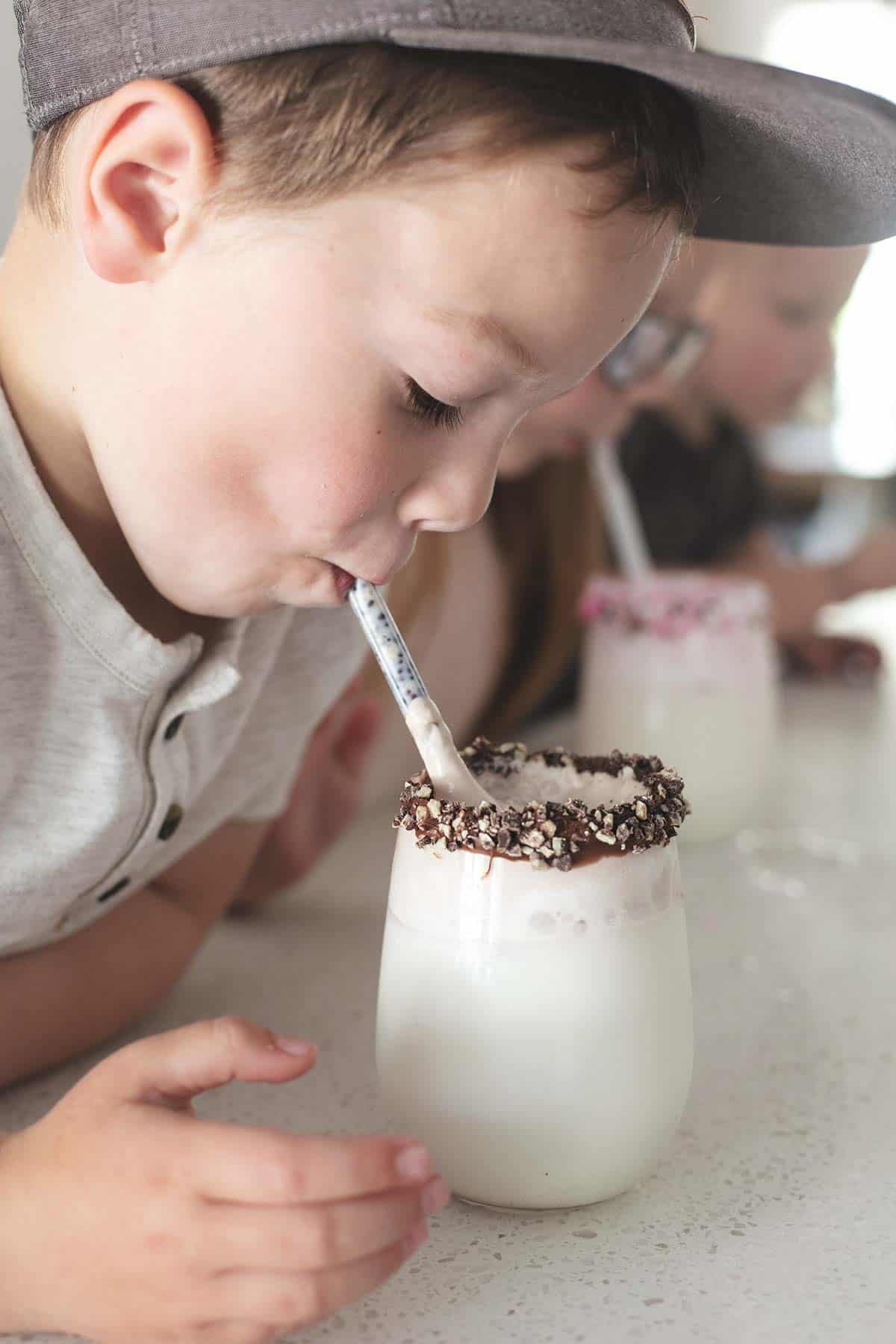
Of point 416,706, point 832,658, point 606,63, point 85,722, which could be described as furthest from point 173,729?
point 832,658

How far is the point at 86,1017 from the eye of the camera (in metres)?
0.69

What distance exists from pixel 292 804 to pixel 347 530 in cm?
40

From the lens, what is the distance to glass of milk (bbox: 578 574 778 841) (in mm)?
1035

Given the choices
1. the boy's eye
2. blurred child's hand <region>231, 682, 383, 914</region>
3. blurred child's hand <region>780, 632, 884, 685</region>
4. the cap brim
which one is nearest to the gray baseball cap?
the cap brim

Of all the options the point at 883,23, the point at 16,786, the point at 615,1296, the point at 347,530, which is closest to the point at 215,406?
the point at 347,530

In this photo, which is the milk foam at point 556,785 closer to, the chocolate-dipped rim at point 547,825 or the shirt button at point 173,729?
the chocolate-dipped rim at point 547,825

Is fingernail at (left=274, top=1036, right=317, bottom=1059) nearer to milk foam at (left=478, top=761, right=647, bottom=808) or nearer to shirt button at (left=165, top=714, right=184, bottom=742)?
milk foam at (left=478, top=761, right=647, bottom=808)

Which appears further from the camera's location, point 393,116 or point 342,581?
point 342,581

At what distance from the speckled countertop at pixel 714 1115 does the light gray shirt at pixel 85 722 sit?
92 mm

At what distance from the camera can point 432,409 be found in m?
0.56

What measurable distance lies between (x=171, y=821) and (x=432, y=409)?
288mm

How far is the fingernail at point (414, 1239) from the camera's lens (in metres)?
0.46

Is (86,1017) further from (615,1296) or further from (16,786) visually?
(615,1296)

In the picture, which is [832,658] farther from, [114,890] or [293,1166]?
[293,1166]
